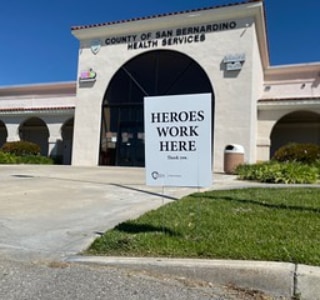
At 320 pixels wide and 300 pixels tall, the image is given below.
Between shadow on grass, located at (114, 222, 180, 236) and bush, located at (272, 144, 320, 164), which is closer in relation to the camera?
shadow on grass, located at (114, 222, 180, 236)

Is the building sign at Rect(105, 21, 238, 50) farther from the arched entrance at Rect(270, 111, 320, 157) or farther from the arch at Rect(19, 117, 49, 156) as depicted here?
the arch at Rect(19, 117, 49, 156)

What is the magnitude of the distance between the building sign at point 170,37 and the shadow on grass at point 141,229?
16894 mm

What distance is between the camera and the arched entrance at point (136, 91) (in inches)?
837

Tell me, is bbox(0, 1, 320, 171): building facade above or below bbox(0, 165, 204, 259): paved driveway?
above

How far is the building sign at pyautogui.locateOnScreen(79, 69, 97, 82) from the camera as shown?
23.2 metres

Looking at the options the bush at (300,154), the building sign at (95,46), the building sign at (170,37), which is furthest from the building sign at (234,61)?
the building sign at (95,46)

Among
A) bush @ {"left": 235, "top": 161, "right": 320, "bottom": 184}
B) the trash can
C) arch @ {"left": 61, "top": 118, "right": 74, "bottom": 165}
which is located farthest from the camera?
arch @ {"left": 61, "top": 118, "right": 74, "bottom": 165}

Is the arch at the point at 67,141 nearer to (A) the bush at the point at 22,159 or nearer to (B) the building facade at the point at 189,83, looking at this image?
(B) the building facade at the point at 189,83

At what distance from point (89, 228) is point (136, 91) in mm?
16940

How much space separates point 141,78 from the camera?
22234 millimetres

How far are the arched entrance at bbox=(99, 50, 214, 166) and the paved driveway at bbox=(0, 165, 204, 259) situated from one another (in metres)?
10.6

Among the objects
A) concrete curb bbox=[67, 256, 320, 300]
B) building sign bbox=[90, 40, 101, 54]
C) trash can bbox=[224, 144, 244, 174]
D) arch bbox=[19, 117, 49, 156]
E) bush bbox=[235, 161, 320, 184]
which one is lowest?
concrete curb bbox=[67, 256, 320, 300]

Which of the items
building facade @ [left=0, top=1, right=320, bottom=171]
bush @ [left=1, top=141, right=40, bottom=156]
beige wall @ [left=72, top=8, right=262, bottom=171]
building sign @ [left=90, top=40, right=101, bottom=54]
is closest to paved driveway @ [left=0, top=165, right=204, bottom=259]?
beige wall @ [left=72, top=8, right=262, bottom=171]

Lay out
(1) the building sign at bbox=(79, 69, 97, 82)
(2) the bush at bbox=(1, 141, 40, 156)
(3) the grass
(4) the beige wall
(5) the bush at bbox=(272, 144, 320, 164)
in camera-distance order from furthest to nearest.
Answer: (2) the bush at bbox=(1, 141, 40, 156), (1) the building sign at bbox=(79, 69, 97, 82), (4) the beige wall, (5) the bush at bbox=(272, 144, 320, 164), (3) the grass
